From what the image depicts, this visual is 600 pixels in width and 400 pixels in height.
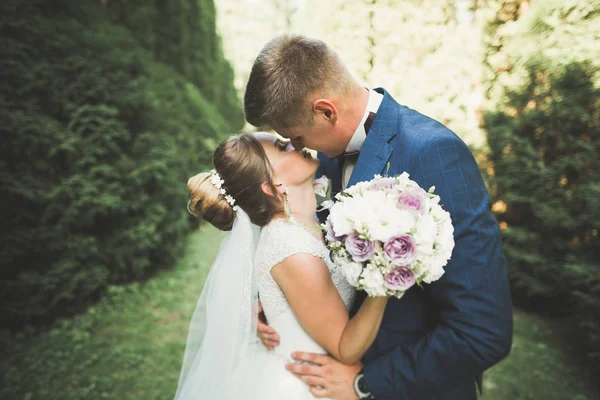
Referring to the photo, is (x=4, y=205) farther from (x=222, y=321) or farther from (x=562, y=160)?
(x=562, y=160)

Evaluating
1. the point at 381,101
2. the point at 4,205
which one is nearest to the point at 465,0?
the point at 381,101

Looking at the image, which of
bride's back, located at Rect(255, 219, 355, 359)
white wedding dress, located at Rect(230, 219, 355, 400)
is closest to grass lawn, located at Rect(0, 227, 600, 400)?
white wedding dress, located at Rect(230, 219, 355, 400)

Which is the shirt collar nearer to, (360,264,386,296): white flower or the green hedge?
(360,264,386,296): white flower

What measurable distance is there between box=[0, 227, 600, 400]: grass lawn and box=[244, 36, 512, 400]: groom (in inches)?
97.5

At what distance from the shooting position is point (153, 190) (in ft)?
19.6

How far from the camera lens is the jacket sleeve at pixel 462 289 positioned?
1.46m

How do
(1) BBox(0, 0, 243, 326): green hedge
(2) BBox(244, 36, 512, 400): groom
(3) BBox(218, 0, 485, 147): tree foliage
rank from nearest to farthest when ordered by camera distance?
(2) BBox(244, 36, 512, 400): groom < (1) BBox(0, 0, 243, 326): green hedge < (3) BBox(218, 0, 485, 147): tree foliage

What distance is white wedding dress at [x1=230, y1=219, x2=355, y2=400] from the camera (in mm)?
1895

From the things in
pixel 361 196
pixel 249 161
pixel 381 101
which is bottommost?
pixel 249 161

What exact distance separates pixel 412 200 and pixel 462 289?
0.45 metres

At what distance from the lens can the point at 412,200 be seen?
133 centimetres

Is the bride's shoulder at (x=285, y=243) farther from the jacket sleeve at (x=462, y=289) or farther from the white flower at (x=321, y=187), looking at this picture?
the jacket sleeve at (x=462, y=289)

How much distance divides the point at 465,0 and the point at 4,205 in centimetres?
782

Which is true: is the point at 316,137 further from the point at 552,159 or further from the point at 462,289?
the point at 552,159
